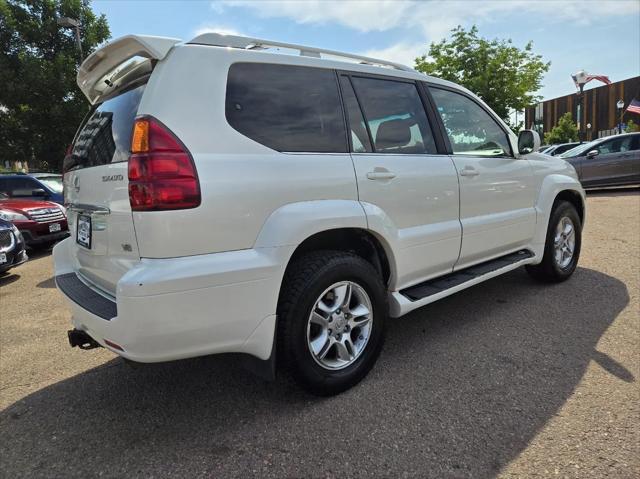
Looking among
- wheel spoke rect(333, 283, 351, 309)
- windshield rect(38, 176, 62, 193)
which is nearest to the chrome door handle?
wheel spoke rect(333, 283, 351, 309)

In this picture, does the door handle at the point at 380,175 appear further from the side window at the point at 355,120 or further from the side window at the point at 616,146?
the side window at the point at 616,146

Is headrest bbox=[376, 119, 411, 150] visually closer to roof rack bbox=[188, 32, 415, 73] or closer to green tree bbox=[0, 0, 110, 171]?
roof rack bbox=[188, 32, 415, 73]

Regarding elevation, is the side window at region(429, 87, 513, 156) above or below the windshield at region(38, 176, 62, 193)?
above

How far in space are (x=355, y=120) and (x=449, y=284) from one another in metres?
1.35

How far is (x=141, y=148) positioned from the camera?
2.00 metres

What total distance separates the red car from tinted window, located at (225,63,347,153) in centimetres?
682

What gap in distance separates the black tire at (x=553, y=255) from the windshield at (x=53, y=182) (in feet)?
32.1

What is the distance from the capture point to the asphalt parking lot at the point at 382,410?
2055 mm

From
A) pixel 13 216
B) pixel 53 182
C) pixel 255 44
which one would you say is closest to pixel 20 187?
pixel 53 182

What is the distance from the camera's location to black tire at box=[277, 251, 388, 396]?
7.54ft

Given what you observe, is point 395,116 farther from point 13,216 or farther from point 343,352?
point 13,216

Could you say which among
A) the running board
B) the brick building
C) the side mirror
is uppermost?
the brick building

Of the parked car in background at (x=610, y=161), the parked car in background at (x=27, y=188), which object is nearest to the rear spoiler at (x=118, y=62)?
the parked car in background at (x=27, y=188)

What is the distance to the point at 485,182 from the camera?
3494 mm
